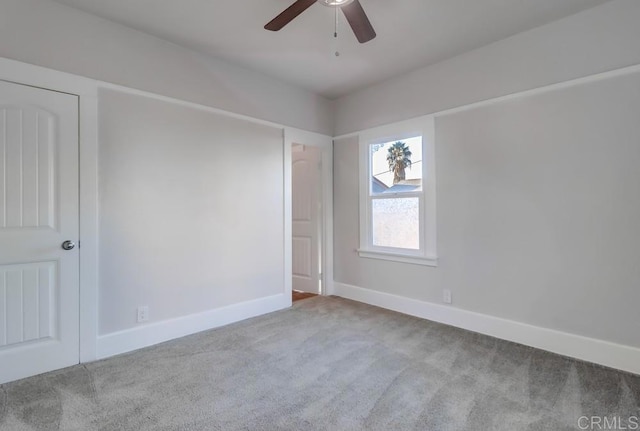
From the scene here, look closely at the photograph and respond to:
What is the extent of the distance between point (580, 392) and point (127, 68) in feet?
13.3

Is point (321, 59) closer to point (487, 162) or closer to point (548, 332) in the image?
point (487, 162)

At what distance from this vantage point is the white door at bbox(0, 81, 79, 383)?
84.0 inches

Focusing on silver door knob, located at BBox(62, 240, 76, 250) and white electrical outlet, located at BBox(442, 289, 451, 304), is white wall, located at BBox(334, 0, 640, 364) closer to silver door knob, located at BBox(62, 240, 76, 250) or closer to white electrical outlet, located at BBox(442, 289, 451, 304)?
white electrical outlet, located at BBox(442, 289, 451, 304)

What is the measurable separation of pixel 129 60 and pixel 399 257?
10.6ft

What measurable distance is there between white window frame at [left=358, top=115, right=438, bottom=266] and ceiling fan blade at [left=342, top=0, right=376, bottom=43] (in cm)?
155

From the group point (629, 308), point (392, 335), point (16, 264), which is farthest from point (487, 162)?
point (16, 264)

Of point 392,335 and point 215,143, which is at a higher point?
point 215,143

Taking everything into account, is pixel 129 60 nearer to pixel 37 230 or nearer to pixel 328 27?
pixel 37 230

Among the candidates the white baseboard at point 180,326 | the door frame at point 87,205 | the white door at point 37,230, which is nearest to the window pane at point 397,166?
the white baseboard at point 180,326

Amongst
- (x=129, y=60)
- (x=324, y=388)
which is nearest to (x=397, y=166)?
(x=324, y=388)

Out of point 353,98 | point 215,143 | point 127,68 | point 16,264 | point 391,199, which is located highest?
point 353,98

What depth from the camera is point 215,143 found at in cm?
318

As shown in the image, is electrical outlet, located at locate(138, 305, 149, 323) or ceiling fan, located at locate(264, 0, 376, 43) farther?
electrical outlet, located at locate(138, 305, 149, 323)

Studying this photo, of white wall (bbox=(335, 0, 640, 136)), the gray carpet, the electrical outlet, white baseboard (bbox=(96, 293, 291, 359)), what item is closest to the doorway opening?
white baseboard (bbox=(96, 293, 291, 359))
